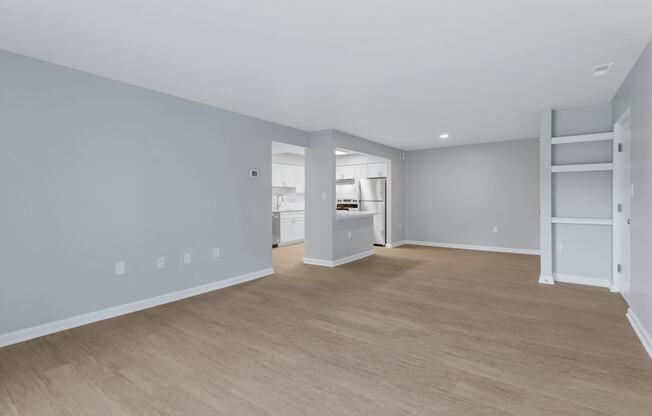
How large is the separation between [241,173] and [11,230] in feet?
8.25

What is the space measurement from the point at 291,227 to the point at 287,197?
0.96 m

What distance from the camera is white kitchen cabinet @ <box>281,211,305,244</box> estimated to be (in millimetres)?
8250

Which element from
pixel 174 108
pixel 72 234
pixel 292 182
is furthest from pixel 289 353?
pixel 292 182

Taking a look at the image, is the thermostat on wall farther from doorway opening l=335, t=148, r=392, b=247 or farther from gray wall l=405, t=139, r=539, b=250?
gray wall l=405, t=139, r=539, b=250

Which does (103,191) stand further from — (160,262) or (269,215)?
(269,215)

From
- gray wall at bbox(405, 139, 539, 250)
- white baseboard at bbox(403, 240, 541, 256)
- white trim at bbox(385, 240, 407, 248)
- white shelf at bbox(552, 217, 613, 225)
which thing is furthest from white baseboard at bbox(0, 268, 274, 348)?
gray wall at bbox(405, 139, 539, 250)

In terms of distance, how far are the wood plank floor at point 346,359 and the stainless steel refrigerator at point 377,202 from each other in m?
3.93

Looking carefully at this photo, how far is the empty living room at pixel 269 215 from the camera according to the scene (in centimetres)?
210

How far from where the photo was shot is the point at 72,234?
3.04 m

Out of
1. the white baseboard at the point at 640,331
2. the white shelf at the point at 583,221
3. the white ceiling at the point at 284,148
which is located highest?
the white ceiling at the point at 284,148

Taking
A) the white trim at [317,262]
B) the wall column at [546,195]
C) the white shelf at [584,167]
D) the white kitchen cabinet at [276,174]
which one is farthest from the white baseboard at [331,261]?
the white shelf at [584,167]

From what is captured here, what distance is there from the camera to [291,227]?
335 inches

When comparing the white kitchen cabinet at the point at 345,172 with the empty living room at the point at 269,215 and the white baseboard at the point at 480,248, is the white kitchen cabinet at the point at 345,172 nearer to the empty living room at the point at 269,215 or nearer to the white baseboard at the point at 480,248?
the white baseboard at the point at 480,248

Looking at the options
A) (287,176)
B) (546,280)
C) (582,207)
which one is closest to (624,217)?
(582,207)
